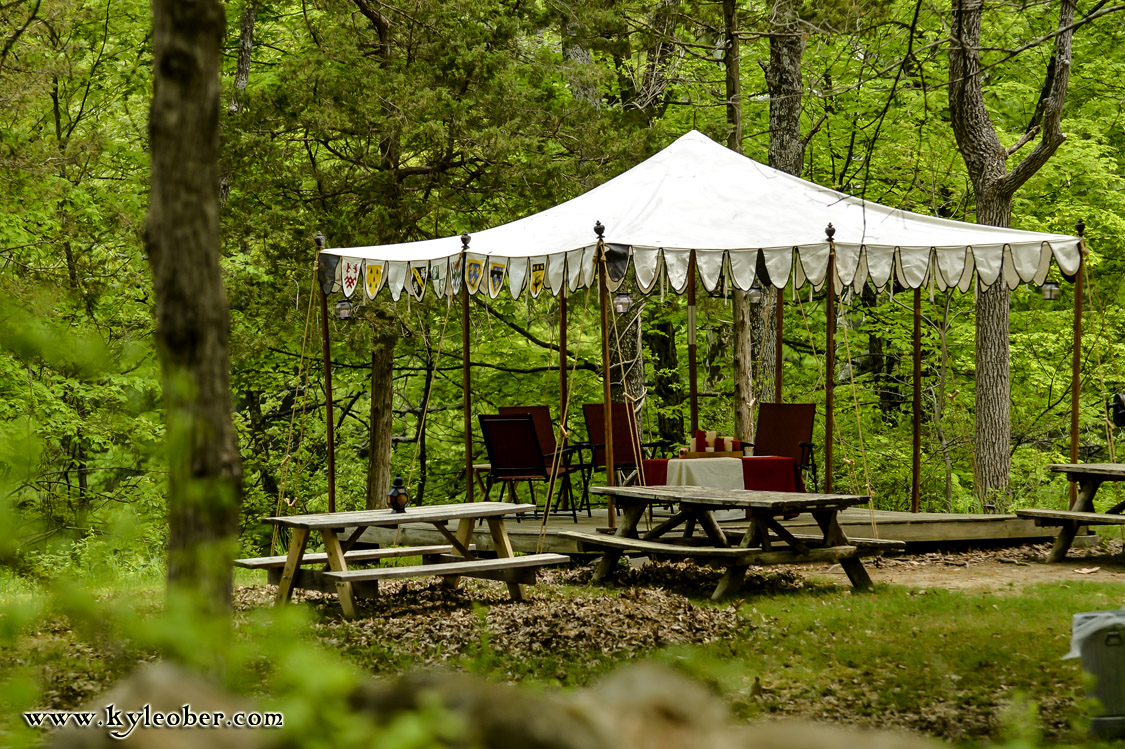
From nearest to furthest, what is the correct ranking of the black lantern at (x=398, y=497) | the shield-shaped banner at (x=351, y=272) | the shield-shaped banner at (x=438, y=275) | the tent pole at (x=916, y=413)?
the black lantern at (x=398, y=497)
the shield-shaped banner at (x=438, y=275)
the shield-shaped banner at (x=351, y=272)
the tent pole at (x=916, y=413)

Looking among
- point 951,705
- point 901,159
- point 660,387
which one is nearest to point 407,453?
point 660,387

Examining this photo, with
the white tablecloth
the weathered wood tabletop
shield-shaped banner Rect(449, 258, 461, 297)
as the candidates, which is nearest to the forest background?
the white tablecloth

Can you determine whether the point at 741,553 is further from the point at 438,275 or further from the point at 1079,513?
the point at 438,275

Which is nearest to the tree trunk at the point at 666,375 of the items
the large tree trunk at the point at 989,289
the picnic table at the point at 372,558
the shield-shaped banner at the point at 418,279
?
the large tree trunk at the point at 989,289

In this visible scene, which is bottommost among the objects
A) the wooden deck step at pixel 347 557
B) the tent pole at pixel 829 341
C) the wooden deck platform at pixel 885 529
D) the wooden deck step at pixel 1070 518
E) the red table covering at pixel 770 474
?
the wooden deck platform at pixel 885 529

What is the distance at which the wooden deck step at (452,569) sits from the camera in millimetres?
6023

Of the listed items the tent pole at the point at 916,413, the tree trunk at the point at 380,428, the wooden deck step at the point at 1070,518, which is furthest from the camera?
the tree trunk at the point at 380,428

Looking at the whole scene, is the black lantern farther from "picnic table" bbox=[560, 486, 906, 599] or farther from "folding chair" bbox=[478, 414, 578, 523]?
"folding chair" bbox=[478, 414, 578, 523]

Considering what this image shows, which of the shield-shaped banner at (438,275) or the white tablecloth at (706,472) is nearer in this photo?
the white tablecloth at (706,472)

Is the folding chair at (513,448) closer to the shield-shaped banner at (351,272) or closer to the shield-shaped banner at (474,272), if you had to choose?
the shield-shaped banner at (474,272)

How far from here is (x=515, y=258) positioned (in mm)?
8258

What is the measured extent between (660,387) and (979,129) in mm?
7459

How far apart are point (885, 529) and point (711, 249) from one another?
2715 millimetres

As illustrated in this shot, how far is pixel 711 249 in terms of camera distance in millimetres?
8188
